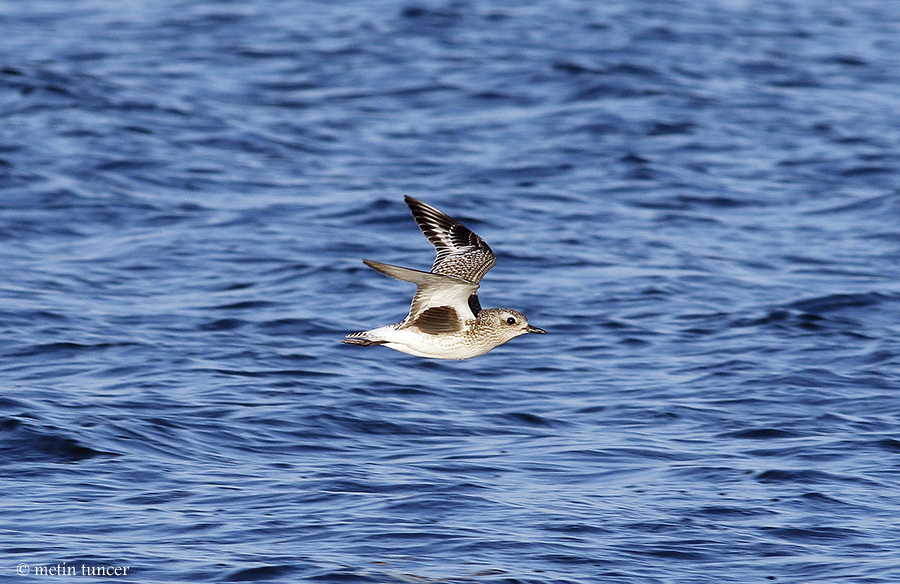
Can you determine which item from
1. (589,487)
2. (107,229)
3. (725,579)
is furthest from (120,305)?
(725,579)

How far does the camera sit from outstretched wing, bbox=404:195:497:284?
9781mm

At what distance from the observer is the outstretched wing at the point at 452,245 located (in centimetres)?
978

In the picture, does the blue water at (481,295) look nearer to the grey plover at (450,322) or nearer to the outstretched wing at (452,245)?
the grey plover at (450,322)

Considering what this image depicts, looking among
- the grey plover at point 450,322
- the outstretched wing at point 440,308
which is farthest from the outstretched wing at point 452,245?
the outstretched wing at point 440,308

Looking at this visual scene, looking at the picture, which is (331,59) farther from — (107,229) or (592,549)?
(592,549)

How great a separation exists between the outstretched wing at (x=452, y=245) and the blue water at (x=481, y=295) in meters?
1.81

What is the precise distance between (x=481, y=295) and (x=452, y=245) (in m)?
5.91

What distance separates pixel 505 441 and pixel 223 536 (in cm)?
301

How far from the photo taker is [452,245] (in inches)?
398

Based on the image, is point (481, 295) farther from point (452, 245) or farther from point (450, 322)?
point (450, 322)

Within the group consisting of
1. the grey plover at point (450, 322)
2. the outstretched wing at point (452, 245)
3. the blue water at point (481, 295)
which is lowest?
the blue water at point (481, 295)

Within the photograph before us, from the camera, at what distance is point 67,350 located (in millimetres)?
13258

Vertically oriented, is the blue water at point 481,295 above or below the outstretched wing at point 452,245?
below

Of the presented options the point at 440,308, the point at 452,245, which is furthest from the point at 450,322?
the point at 452,245
